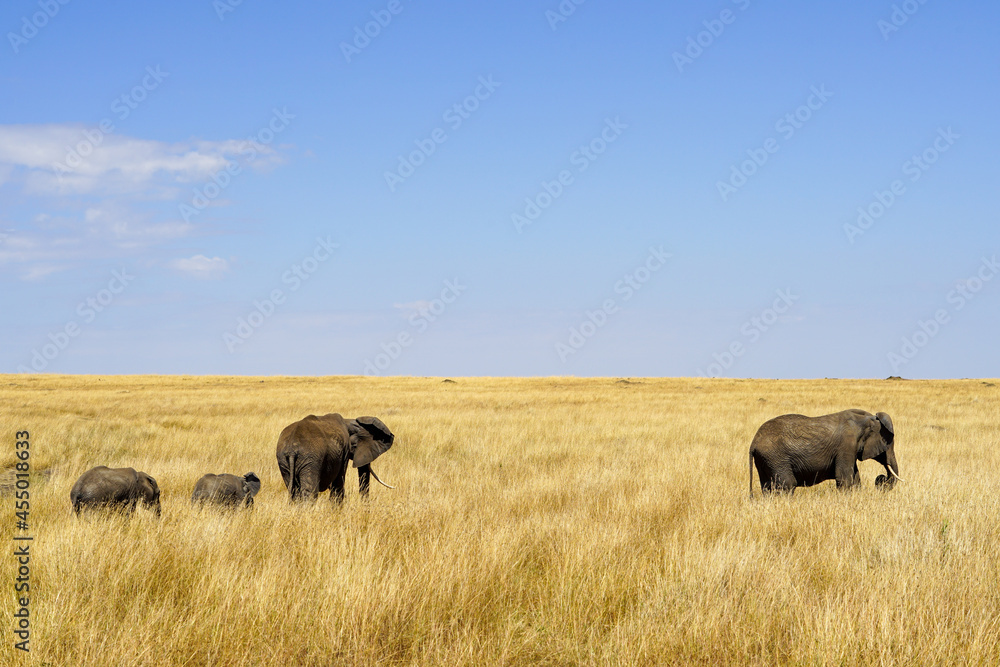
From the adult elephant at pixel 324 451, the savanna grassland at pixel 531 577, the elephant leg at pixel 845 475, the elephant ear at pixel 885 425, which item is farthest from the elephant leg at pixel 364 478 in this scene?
the elephant ear at pixel 885 425

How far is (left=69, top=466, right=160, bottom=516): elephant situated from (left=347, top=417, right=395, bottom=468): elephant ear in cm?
267

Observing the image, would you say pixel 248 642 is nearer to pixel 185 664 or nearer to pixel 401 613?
pixel 185 664

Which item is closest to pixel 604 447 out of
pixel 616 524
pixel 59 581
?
pixel 616 524

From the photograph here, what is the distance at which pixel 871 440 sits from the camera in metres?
9.79

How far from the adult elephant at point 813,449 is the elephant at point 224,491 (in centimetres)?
693

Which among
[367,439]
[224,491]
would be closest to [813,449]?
[367,439]

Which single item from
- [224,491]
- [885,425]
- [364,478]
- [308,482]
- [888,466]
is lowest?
[224,491]

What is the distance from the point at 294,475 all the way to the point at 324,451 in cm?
48

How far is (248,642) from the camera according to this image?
13.8 feet

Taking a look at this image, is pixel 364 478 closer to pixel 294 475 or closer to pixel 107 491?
pixel 294 475

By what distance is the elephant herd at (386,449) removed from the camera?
28.8 feet

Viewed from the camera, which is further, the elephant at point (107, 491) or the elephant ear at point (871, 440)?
the elephant ear at point (871, 440)

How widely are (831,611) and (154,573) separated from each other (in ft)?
16.1

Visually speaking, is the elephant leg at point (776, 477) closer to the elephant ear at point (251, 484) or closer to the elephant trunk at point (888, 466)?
the elephant trunk at point (888, 466)
